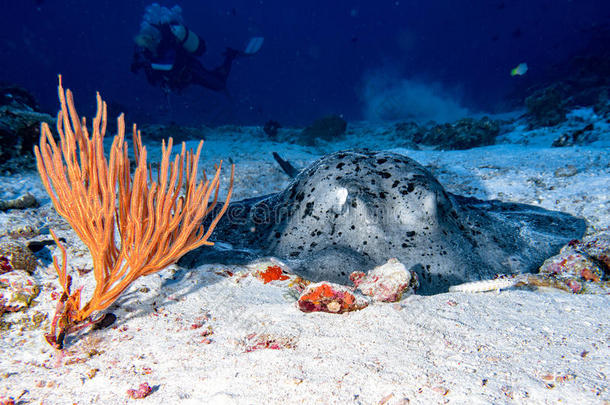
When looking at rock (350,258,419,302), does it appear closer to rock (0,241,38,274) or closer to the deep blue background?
rock (0,241,38,274)

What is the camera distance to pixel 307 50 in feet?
368

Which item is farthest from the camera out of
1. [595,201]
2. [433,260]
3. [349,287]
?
[595,201]

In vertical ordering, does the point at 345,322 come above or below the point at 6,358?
above

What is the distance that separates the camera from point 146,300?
2.62 m

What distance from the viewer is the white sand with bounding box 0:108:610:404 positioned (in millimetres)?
1546

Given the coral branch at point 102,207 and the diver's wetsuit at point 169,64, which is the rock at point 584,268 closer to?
the coral branch at point 102,207

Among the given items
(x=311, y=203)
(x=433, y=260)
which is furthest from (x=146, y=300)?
(x=433, y=260)

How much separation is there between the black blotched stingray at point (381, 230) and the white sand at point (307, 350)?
414 millimetres

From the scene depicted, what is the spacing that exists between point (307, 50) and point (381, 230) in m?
126

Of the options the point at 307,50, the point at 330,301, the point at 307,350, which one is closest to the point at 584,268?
the point at 330,301

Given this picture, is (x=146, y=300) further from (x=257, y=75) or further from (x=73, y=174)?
(x=257, y=75)

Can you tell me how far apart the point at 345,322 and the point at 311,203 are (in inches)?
68.8

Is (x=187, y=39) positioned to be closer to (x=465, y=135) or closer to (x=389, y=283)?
(x=465, y=135)

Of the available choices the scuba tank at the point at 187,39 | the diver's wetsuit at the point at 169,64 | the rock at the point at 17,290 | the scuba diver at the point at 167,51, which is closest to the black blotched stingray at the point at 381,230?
the rock at the point at 17,290
